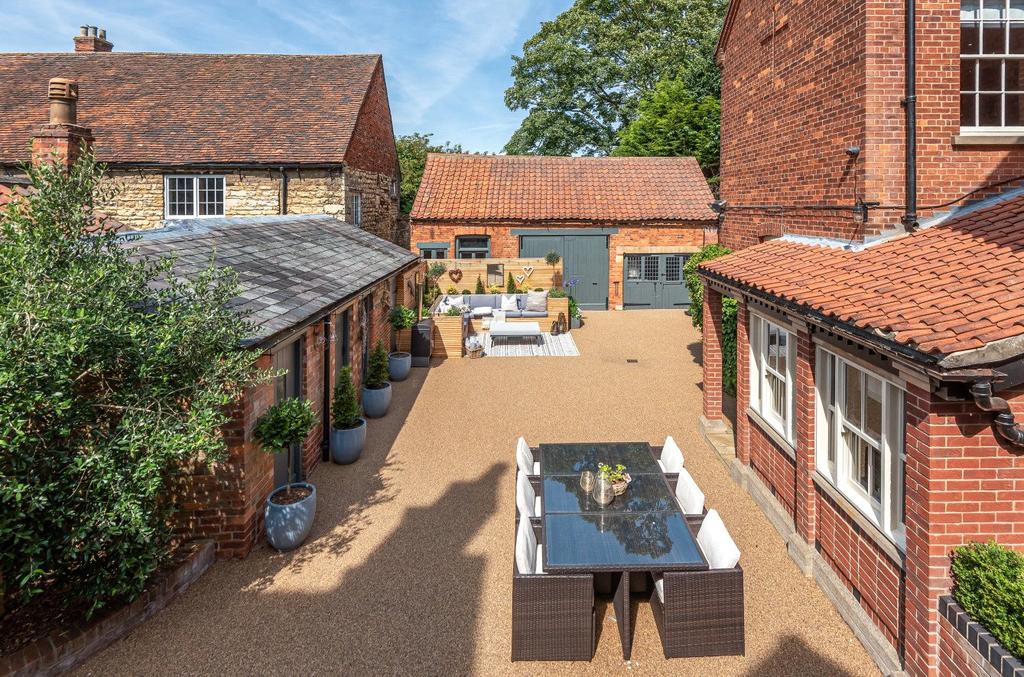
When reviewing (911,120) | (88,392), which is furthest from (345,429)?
(911,120)

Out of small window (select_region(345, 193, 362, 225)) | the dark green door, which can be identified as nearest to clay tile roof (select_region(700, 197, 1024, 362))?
small window (select_region(345, 193, 362, 225))

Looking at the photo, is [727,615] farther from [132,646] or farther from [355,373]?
[355,373]

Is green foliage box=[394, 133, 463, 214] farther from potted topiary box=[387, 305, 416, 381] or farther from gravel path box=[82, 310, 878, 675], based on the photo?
gravel path box=[82, 310, 878, 675]

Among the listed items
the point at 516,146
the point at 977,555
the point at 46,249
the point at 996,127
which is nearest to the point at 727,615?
the point at 977,555

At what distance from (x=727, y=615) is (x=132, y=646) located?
4.93 meters

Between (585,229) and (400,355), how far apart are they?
12.6m

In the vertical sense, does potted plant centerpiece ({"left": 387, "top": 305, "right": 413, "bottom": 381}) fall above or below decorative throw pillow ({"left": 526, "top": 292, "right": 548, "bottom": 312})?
below

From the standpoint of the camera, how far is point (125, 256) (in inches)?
234

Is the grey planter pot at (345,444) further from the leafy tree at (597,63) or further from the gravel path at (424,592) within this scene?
the leafy tree at (597,63)

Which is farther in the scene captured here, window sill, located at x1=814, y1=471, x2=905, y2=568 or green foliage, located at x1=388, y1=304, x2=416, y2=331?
green foliage, located at x1=388, y1=304, x2=416, y2=331

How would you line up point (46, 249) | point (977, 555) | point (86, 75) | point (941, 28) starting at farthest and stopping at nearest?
point (86, 75) → point (941, 28) → point (46, 249) → point (977, 555)

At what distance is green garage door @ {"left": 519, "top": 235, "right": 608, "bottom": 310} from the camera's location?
2562 centimetres

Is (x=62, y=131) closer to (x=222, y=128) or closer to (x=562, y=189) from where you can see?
(x=222, y=128)

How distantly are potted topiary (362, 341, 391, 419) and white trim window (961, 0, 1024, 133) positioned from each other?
9.68 m
